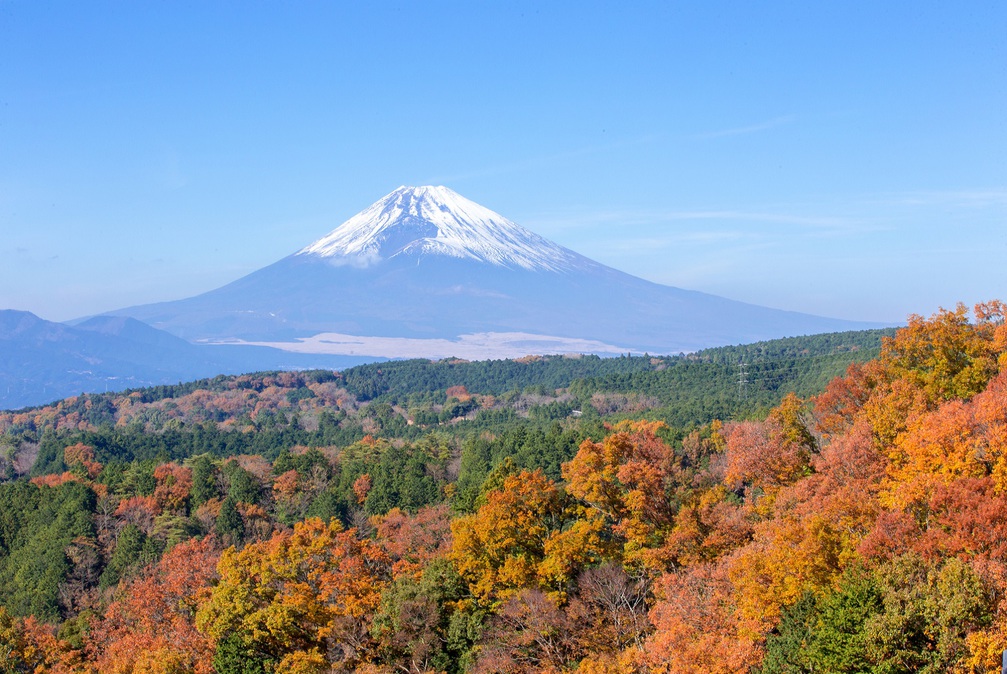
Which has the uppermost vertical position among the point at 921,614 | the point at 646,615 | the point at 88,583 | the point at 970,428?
the point at 970,428

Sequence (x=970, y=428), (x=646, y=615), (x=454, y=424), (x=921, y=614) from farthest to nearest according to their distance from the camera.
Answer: (x=454, y=424)
(x=646, y=615)
(x=970, y=428)
(x=921, y=614)

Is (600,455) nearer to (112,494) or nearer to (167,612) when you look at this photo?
(167,612)

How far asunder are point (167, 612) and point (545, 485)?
1053cm

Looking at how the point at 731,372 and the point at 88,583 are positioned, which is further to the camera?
the point at 731,372

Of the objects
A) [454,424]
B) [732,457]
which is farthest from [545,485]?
[454,424]

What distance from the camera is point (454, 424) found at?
74.0 meters

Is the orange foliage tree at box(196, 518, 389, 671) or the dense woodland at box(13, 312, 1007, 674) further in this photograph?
the orange foliage tree at box(196, 518, 389, 671)

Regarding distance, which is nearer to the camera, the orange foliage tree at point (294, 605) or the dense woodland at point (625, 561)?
the dense woodland at point (625, 561)

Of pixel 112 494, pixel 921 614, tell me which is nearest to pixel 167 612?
pixel 921 614

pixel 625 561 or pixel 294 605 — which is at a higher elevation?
pixel 625 561

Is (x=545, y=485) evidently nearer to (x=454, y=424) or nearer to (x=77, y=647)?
(x=77, y=647)

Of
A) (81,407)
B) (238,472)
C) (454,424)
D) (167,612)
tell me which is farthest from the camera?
(81,407)

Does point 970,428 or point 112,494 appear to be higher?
point 970,428

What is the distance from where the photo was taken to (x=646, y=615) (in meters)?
19.0
